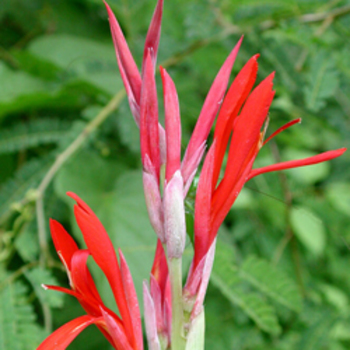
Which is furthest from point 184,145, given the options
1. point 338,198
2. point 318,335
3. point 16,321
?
point 338,198

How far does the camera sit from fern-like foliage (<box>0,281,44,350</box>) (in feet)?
1.89

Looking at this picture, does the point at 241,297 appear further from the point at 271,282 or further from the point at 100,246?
the point at 100,246

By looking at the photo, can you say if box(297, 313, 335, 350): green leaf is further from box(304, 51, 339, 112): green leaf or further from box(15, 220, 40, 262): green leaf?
box(15, 220, 40, 262): green leaf

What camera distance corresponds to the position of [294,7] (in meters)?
0.94

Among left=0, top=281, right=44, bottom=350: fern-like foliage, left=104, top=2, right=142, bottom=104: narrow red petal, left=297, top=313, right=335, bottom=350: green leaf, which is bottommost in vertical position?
left=297, top=313, right=335, bottom=350: green leaf

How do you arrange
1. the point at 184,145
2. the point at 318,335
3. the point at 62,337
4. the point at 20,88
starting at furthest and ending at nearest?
the point at 20,88
the point at 318,335
the point at 184,145
the point at 62,337

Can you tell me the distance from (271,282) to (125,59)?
20.7 inches

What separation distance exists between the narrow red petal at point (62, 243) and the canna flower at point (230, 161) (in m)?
0.12

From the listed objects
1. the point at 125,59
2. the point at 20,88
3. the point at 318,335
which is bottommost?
the point at 318,335

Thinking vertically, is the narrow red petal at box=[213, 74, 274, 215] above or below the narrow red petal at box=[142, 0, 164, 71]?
below

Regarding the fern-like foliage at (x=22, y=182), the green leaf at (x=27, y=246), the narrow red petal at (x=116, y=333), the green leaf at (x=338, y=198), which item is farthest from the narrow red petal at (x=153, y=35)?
the green leaf at (x=338, y=198)

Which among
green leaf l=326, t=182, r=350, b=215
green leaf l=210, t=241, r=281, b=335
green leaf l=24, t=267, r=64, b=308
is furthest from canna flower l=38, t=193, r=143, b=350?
green leaf l=326, t=182, r=350, b=215

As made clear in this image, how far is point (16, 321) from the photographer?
Answer: 607 mm

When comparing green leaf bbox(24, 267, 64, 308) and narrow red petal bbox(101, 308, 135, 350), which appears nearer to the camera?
narrow red petal bbox(101, 308, 135, 350)
